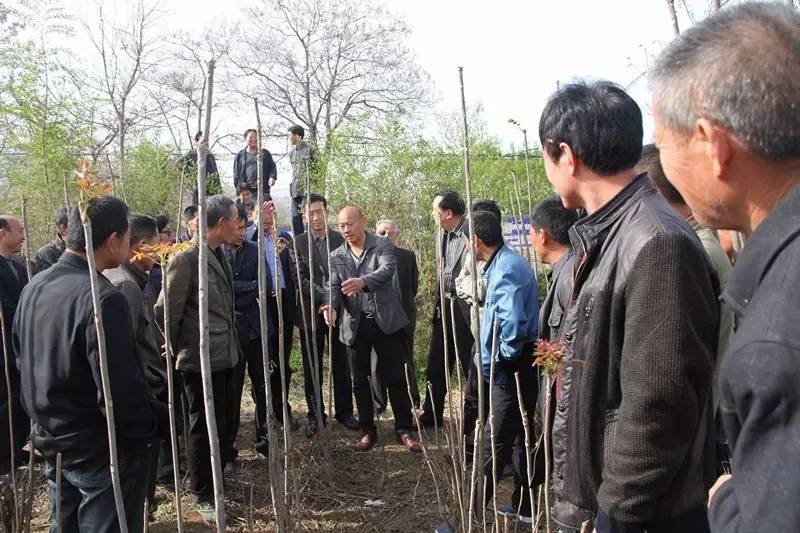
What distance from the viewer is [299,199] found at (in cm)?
892

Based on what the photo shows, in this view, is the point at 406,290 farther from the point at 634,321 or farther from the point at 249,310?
the point at 634,321

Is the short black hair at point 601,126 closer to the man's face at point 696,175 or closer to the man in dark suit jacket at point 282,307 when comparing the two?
the man's face at point 696,175

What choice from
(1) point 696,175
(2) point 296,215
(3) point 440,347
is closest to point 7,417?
(3) point 440,347

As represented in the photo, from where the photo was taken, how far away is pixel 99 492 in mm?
2340

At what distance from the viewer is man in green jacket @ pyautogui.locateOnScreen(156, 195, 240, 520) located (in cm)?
369

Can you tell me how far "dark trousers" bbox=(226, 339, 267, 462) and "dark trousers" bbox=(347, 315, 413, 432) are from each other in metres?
0.70

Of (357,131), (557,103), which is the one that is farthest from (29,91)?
(557,103)

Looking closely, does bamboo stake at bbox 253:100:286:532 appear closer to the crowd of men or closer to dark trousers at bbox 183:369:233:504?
the crowd of men

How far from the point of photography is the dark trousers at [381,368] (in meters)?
4.81

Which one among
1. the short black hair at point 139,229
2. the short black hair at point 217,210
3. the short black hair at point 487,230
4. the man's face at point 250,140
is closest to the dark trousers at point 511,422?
the short black hair at point 487,230

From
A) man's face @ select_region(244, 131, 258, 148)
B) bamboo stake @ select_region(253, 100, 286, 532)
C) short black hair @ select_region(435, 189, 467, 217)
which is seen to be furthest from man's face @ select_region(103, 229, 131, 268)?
man's face @ select_region(244, 131, 258, 148)

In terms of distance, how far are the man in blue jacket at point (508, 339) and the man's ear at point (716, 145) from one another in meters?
2.36

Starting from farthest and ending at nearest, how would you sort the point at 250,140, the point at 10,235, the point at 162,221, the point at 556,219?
the point at 250,140 → the point at 162,221 → the point at 10,235 → the point at 556,219

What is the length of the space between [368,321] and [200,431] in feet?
5.05
